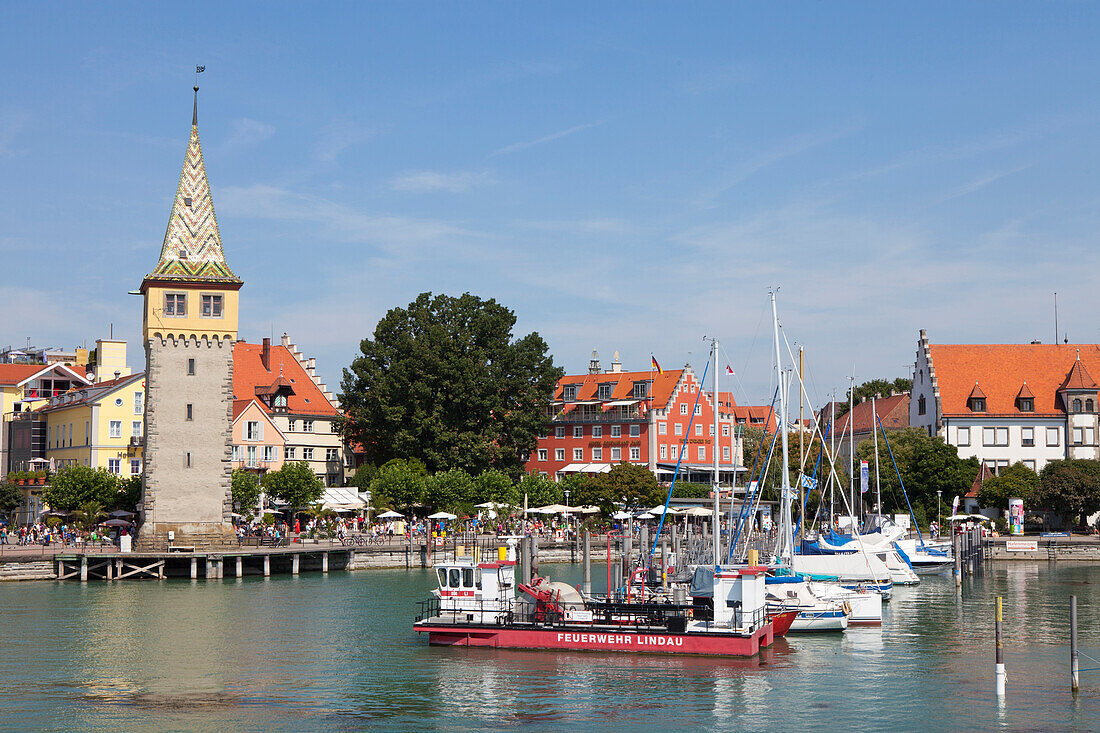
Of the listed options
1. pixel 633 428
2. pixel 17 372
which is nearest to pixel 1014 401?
pixel 633 428

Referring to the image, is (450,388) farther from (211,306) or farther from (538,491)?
(211,306)

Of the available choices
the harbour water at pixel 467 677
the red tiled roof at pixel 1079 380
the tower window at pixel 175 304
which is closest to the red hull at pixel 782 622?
the harbour water at pixel 467 677

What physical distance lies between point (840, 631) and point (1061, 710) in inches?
599

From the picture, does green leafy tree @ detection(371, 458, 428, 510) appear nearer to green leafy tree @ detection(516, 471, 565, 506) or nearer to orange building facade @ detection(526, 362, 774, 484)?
green leafy tree @ detection(516, 471, 565, 506)

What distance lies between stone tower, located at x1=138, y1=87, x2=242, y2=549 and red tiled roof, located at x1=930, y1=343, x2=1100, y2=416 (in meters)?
61.1

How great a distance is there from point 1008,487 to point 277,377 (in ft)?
189

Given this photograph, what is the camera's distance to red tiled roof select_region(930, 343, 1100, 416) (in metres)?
108

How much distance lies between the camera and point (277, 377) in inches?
4146

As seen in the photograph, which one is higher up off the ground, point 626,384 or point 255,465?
point 626,384

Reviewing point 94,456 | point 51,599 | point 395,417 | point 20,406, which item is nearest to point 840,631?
point 51,599

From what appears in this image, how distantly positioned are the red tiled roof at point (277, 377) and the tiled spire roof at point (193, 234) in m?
27.8

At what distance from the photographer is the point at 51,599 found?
5966cm

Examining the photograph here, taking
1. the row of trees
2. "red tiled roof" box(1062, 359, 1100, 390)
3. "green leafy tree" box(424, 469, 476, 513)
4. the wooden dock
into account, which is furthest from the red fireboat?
"red tiled roof" box(1062, 359, 1100, 390)

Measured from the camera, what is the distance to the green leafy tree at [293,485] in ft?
274
